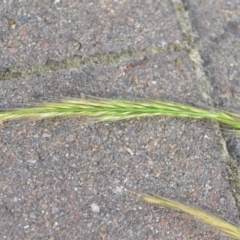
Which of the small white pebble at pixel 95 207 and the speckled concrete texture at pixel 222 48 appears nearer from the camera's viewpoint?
the small white pebble at pixel 95 207

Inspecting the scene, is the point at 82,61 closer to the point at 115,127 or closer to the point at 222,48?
the point at 115,127

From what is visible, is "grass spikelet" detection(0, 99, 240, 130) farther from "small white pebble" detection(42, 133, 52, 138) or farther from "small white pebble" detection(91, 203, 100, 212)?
"small white pebble" detection(91, 203, 100, 212)

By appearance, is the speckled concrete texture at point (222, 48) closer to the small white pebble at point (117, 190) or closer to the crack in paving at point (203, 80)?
the crack in paving at point (203, 80)

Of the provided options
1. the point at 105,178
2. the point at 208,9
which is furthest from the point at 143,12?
the point at 105,178

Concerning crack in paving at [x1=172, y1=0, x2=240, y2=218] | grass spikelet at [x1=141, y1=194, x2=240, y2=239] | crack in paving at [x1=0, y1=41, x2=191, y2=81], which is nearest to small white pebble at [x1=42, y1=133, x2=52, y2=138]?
crack in paving at [x1=0, y1=41, x2=191, y2=81]

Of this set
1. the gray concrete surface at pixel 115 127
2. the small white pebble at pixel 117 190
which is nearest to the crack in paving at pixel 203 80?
the gray concrete surface at pixel 115 127
